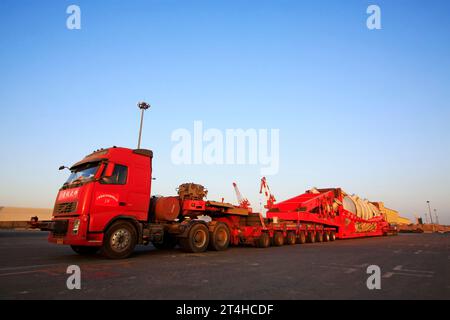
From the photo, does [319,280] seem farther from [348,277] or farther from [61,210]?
[61,210]

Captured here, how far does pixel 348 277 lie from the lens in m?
6.16

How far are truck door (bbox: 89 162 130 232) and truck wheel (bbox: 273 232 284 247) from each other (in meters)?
8.48

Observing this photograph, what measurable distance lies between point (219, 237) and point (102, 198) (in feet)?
17.3

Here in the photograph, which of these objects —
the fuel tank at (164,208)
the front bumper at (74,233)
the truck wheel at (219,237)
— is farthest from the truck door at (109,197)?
the truck wheel at (219,237)

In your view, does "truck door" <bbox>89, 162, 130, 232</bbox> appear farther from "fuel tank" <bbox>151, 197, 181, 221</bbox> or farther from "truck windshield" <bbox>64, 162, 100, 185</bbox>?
"fuel tank" <bbox>151, 197, 181, 221</bbox>

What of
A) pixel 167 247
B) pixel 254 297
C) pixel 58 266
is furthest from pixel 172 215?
pixel 254 297

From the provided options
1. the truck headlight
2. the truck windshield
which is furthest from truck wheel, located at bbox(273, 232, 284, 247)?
the truck headlight

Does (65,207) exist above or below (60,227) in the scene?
above

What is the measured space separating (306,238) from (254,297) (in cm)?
1446

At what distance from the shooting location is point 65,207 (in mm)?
9016

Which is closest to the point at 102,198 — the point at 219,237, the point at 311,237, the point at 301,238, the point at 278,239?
the point at 219,237

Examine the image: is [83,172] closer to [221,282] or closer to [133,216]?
[133,216]

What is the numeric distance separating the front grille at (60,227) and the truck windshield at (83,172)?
1304mm
